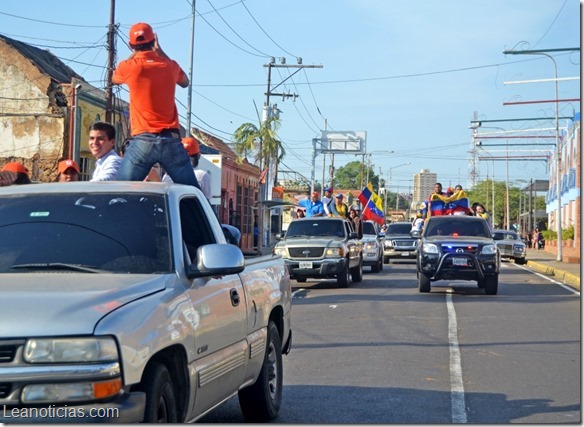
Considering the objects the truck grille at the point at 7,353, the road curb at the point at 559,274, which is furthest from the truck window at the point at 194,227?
the road curb at the point at 559,274

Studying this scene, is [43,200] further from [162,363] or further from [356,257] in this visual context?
[356,257]

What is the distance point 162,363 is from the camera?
15.9 ft

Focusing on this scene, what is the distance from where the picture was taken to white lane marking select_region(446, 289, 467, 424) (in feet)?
25.1

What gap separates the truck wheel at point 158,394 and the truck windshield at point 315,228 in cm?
1770

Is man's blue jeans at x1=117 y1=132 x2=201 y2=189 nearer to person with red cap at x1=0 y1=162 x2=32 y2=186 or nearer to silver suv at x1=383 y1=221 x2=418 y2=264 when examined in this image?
person with red cap at x1=0 y1=162 x2=32 y2=186

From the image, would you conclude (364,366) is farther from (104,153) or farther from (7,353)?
(7,353)

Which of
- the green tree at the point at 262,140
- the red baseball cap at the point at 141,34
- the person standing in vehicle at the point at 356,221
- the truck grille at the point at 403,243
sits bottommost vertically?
the truck grille at the point at 403,243

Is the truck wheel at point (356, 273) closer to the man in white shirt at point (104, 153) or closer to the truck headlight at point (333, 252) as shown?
the truck headlight at point (333, 252)

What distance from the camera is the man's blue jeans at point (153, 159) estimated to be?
772 cm

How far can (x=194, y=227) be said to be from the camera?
6379 mm

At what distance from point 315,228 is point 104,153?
47.6 ft

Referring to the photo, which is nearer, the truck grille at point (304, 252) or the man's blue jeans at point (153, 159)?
the man's blue jeans at point (153, 159)

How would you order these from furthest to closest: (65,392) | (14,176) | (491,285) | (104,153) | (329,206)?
(329,206) < (491,285) < (14,176) < (104,153) < (65,392)

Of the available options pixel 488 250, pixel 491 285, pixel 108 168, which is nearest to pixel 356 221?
pixel 491 285
